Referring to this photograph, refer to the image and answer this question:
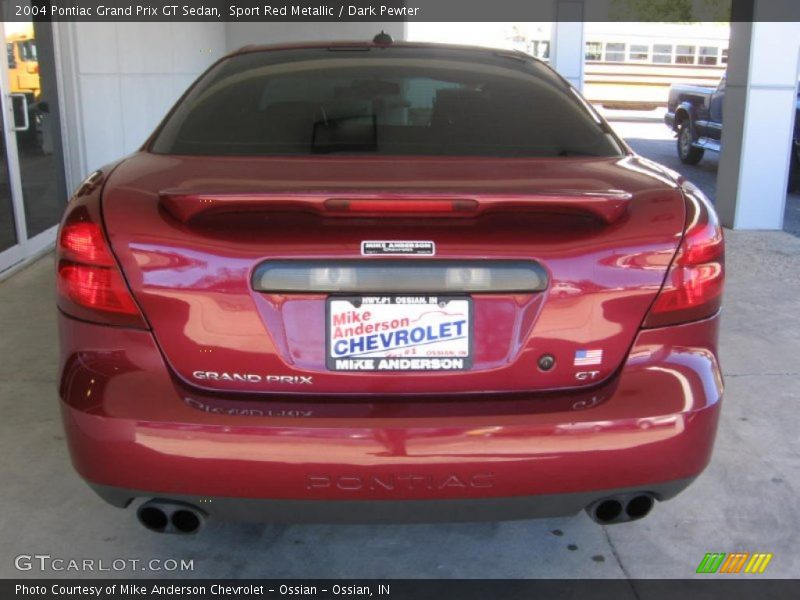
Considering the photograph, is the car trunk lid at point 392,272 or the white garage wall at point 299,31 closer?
the car trunk lid at point 392,272

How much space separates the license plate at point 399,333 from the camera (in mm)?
1988

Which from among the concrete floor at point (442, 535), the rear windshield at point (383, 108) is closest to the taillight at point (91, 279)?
→ the rear windshield at point (383, 108)

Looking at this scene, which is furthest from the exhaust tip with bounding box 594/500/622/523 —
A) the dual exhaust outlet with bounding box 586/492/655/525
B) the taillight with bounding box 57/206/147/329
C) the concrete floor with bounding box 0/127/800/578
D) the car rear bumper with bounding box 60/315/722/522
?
the taillight with bounding box 57/206/147/329

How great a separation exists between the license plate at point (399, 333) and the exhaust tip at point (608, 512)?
53cm

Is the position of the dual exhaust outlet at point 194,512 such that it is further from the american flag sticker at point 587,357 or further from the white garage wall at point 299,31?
the white garage wall at point 299,31

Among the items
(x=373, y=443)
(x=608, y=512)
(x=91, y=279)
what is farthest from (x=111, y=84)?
(x=608, y=512)

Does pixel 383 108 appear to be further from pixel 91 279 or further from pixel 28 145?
pixel 28 145

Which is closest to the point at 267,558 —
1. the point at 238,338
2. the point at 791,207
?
the point at 238,338

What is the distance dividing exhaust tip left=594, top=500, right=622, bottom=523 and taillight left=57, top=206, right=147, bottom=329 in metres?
1.22

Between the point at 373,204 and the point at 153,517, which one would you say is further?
the point at 153,517

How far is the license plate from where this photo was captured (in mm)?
1988

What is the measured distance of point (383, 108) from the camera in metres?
2.86

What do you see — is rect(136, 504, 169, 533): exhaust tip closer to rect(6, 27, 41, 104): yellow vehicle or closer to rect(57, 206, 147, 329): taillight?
rect(57, 206, 147, 329): taillight

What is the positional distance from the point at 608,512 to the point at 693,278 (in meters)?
0.63
